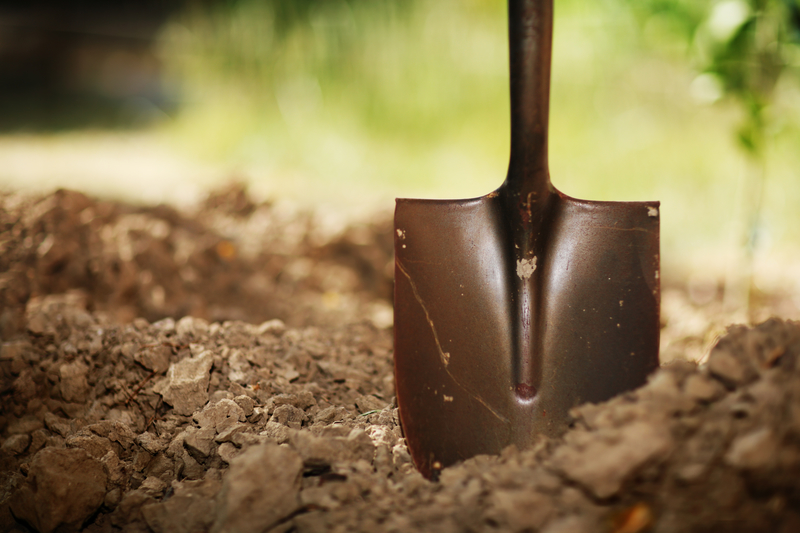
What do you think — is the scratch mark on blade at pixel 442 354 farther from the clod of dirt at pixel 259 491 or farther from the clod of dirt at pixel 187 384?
the clod of dirt at pixel 187 384

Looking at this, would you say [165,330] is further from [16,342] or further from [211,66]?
[211,66]

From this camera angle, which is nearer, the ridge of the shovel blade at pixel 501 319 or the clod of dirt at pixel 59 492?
the clod of dirt at pixel 59 492

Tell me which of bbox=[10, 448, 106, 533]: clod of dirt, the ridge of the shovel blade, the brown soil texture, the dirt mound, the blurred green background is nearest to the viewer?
the brown soil texture

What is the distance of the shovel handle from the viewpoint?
1.13m

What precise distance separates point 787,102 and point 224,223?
3.23 metres

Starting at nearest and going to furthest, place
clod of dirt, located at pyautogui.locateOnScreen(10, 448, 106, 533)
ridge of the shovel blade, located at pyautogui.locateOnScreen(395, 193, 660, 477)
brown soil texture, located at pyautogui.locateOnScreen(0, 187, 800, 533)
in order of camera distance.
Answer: brown soil texture, located at pyautogui.locateOnScreen(0, 187, 800, 533) < clod of dirt, located at pyautogui.locateOnScreen(10, 448, 106, 533) < ridge of the shovel blade, located at pyautogui.locateOnScreen(395, 193, 660, 477)

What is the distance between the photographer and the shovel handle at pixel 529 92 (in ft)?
3.70

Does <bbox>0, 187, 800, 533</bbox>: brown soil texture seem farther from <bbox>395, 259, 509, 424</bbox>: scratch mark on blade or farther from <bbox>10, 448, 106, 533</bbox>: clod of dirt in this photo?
<bbox>395, 259, 509, 424</bbox>: scratch mark on blade

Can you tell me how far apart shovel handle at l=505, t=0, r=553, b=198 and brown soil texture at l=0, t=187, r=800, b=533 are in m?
0.54

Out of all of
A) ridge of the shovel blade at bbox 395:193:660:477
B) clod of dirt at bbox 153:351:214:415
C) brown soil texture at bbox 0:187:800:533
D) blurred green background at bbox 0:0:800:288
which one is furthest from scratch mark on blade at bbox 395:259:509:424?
blurred green background at bbox 0:0:800:288

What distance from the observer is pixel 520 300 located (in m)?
1.17

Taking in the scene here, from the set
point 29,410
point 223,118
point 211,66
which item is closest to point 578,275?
point 29,410

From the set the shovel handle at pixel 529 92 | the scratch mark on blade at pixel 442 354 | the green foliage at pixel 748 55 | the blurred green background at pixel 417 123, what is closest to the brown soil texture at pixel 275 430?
the scratch mark on blade at pixel 442 354

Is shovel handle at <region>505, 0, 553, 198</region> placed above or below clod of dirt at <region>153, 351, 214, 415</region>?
above
